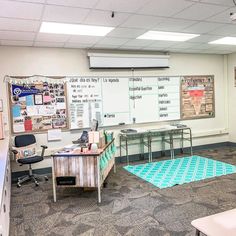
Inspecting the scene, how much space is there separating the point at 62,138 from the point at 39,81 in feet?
4.34

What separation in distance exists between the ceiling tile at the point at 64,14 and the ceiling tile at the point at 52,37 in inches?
29.8

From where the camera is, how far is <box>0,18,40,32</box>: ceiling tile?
3.51 meters

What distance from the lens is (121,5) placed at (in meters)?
3.15

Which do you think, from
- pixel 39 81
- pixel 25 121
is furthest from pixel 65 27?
pixel 25 121

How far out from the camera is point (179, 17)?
3.75 metres

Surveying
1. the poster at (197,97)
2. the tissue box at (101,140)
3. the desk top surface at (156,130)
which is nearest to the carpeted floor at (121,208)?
the tissue box at (101,140)

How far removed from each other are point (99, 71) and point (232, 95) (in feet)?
13.3

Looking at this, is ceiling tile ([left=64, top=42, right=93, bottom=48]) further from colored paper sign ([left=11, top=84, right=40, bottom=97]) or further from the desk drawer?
the desk drawer

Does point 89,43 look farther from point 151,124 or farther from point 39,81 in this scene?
point 151,124

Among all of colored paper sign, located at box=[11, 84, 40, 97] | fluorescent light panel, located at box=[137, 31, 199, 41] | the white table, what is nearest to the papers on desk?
colored paper sign, located at box=[11, 84, 40, 97]

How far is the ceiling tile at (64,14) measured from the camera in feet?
10.4

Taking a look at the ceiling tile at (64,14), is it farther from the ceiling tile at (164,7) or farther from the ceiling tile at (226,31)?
the ceiling tile at (226,31)

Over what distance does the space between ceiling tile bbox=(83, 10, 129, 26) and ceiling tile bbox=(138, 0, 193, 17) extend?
0.32m

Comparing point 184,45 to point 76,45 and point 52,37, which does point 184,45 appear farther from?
point 52,37
